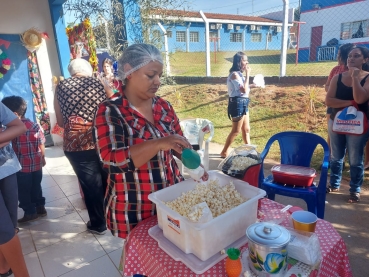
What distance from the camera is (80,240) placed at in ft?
8.46

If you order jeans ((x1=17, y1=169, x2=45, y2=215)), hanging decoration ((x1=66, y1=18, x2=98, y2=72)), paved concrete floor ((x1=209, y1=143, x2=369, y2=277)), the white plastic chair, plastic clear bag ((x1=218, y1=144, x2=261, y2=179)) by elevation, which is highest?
hanging decoration ((x1=66, y1=18, x2=98, y2=72))

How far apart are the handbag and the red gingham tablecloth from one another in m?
1.89

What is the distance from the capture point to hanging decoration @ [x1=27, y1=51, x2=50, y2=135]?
5.11 metres

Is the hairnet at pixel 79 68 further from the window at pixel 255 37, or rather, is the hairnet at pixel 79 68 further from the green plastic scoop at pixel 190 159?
the window at pixel 255 37

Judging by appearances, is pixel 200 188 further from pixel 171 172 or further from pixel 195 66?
pixel 195 66

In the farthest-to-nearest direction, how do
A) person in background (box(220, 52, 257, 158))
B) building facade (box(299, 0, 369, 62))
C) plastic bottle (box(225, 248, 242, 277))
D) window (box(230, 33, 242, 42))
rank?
window (box(230, 33, 242, 42)) < building facade (box(299, 0, 369, 62)) < person in background (box(220, 52, 257, 158)) < plastic bottle (box(225, 248, 242, 277))

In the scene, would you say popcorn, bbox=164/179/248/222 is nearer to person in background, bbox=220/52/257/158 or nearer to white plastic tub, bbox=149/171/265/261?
white plastic tub, bbox=149/171/265/261

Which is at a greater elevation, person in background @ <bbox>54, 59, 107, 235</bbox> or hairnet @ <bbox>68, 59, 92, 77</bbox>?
hairnet @ <bbox>68, 59, 92, 77</bbox>

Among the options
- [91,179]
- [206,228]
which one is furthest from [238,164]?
[91,179]

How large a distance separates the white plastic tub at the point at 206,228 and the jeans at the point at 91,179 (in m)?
1.48

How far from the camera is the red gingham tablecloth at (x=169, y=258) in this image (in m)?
1.00

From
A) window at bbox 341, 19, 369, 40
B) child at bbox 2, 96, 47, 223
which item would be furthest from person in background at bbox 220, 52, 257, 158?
window at bbox 341, 19, 369, 40

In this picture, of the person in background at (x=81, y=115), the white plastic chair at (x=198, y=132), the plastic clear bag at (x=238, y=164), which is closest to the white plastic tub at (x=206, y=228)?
the plastic clear bag at (x=238, y=164)

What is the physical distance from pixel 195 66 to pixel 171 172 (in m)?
8.31
